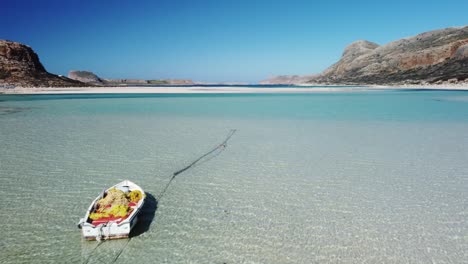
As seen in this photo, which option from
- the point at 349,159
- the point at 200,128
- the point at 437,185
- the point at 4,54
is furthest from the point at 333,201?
the point at 4,54

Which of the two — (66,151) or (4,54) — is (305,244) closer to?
(66,151)

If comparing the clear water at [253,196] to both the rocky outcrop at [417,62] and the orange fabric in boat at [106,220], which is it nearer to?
the orange fabric in boat at [106,220]

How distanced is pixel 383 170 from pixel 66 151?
15.3m

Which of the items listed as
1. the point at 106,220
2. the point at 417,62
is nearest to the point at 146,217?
the point at 106,220

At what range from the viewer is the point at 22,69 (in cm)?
9356

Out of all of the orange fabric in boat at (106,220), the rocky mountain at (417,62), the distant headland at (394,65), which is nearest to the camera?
the orange fabric in boat at (106,220)

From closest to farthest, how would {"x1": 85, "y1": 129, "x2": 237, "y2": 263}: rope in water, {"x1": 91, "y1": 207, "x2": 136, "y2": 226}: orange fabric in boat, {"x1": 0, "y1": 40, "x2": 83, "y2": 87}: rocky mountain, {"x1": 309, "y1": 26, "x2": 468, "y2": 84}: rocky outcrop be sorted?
{"x1": 85, "y1": 129, "x2": 237, "y2": 263}: rope in water
{"x1": 91, "y1": 207, "x2": 136, "y2": 226}: orange fabric in boat
{"x1": 0, "y1": 40, "x2": 83, "y2": 87}: rocky mountain
{"x1": 309, "y1": 26, "x2": 468, "y2": 84}: rocky outcrop

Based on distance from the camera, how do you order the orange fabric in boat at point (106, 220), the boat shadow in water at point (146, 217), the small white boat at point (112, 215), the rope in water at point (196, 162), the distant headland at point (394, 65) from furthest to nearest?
the distant headland at point (394, 65)
the boat shadow in water at point (146, 217)
the orange fabric in boat at point (106, 220)
the small white boat at point (112, 215)
the rope in water at point (196, 162)

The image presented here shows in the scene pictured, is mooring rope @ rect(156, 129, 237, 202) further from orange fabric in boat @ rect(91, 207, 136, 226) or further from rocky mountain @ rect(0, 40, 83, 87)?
rocky mountain @ rect(0, 40, 83, 87)

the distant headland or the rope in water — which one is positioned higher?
the distant headland

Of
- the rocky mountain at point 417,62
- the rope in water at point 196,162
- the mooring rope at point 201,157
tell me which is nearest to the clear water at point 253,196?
the rope in water at point 196,162

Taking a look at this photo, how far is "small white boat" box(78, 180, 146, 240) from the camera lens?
7.30 metres

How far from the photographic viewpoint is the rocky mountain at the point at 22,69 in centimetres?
8769

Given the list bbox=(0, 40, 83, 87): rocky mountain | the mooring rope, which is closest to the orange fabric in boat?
Result: the mooring rope
